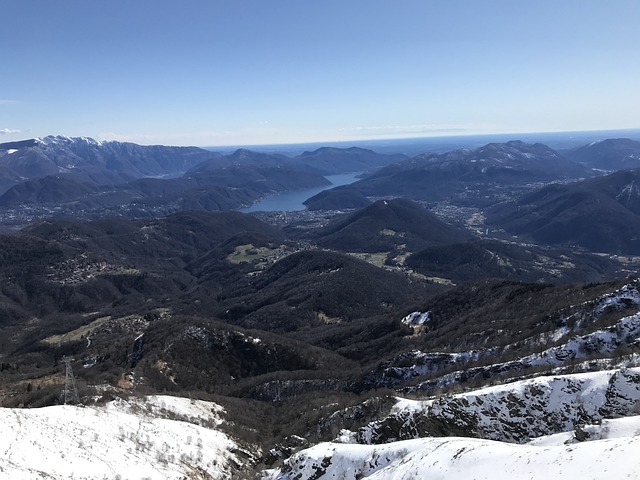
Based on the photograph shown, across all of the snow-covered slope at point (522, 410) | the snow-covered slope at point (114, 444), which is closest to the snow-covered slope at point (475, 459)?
the snow-covered slope at point (522, 410)

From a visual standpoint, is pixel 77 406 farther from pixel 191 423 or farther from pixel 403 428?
pixel 403 428

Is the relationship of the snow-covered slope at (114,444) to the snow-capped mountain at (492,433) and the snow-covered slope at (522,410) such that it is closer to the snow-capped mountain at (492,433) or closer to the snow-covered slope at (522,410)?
the snow-capped mountain at (492,433)

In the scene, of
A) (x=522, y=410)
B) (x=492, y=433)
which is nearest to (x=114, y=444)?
(x=492, y=433)

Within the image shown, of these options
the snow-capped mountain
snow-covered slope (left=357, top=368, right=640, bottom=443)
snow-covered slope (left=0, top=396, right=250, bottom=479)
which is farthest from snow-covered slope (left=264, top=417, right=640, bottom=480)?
snow-covered slope (left=0, top=396, right=250, bottom=479)

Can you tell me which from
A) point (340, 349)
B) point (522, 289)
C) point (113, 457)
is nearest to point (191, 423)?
point (113, 457)

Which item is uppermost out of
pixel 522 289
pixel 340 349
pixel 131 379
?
pixel 522 289

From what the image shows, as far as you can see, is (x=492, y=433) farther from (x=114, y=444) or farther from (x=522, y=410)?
(x=114, y=444)
